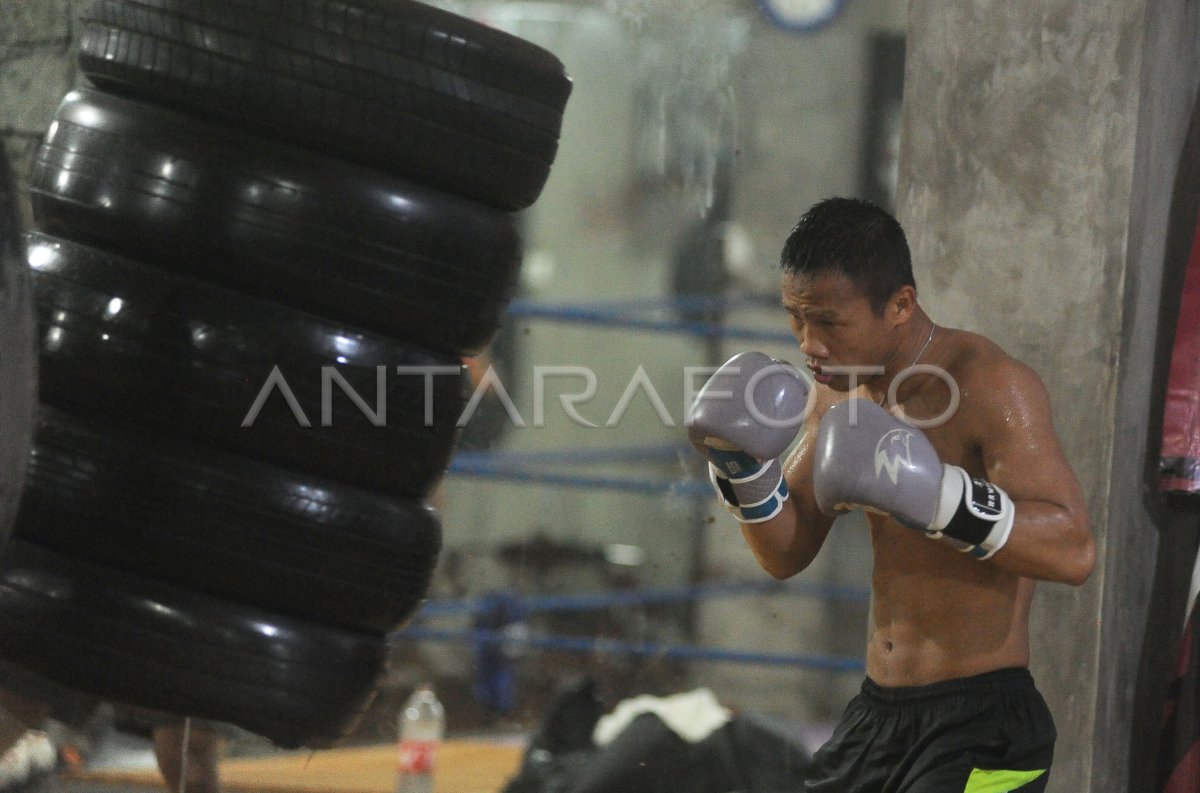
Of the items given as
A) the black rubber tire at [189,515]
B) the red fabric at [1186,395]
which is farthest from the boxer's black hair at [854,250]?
the black rubber tire at [189,515]

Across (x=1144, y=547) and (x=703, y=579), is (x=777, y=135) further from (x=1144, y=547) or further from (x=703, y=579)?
(x=1144, y=547)

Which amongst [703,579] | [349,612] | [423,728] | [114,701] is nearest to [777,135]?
[703,579]

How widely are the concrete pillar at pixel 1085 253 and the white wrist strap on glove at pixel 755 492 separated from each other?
0.83 metres

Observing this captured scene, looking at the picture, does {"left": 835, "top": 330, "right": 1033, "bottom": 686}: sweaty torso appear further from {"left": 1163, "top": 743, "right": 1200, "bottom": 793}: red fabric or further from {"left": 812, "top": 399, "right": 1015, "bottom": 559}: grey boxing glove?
{"left": 1163, "top": 743, "right": 1200, "bottom": 793}: red fabric

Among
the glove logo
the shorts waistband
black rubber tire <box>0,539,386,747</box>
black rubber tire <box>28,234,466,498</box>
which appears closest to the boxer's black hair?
the glove logo

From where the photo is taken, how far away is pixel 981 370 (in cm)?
224

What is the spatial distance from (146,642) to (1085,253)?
6.88 feet

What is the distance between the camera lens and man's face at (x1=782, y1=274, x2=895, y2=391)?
7.36 feet

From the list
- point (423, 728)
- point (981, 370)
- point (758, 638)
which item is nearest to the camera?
point (981, 370)

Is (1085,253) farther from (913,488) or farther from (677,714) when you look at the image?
(677,714)

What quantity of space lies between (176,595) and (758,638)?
156 inches

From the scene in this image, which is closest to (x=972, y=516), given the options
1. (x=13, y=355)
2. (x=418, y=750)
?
(x=13, y=355)

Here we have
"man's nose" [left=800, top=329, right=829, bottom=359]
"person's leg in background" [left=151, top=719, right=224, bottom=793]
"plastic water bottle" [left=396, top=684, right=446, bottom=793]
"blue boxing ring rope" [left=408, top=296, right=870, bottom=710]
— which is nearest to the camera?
"man's nose" [left=800, top=329, right=829, bottom=359]

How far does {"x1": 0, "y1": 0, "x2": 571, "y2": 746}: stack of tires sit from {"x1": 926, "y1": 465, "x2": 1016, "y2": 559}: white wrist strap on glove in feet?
4.14
